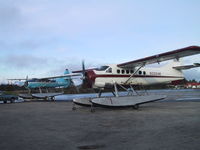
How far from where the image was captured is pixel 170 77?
1955cm

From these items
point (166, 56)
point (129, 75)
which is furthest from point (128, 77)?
point (166, 56)

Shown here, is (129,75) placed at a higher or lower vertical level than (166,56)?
lower

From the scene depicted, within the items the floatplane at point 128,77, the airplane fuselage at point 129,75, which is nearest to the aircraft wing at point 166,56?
the floatplane at point 128,77

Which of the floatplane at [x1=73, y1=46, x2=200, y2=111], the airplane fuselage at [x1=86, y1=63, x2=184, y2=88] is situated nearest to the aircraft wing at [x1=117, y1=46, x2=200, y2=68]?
the floatplane at [x1=73, y1=46, x2=200, y2=111]

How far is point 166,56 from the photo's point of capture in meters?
14.6

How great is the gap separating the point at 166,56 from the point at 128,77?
10.2ft

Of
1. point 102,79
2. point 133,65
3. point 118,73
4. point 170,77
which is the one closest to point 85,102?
point 102,79

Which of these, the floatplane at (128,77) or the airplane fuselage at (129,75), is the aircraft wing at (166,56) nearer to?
the floatplane at (128,77)

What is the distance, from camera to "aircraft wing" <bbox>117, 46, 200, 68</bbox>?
1320cm

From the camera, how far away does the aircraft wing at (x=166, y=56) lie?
1320 centimetres

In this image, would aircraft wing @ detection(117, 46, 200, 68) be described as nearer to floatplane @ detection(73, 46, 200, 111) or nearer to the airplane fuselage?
floatplane @ detection(73, 46, 200, 111)

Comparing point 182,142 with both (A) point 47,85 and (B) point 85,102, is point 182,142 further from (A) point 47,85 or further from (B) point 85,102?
(A) point 47,85

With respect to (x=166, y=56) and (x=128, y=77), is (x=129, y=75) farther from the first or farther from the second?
(x=166, y=56)

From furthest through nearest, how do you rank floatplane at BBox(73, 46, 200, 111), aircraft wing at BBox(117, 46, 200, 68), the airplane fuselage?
the airplane fuselage → floatplane at BBox(73, 46, 200, 111) → aircraft wing at BBox(117, 46, 200, 68)
